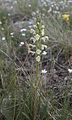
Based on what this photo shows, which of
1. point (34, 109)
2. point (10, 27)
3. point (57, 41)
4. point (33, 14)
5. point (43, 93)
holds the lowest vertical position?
point (34, 109)

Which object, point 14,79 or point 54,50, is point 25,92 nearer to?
point 14,79

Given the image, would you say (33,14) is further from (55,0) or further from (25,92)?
(25,92)

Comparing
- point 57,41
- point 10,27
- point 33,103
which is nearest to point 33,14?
point 10,27

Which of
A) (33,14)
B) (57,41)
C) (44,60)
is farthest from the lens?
(33,14)

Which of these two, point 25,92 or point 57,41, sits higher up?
point 57,41

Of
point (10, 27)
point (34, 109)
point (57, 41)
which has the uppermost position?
point (10, 27)

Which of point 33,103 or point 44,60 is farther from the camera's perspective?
point 44,60

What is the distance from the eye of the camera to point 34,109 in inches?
79.6

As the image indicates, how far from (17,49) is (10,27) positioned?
66cm

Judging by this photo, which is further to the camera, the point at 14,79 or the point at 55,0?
the point at 55,0

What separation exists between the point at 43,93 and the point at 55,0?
3.13 meters

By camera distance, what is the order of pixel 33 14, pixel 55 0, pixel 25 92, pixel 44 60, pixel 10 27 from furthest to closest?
pixel 55 0
pixel 33 14
pixel 10 27
pixel 44 60
pixel 25 92

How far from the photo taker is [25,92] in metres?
2.16

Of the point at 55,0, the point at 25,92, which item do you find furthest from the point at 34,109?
the point at 55,0
